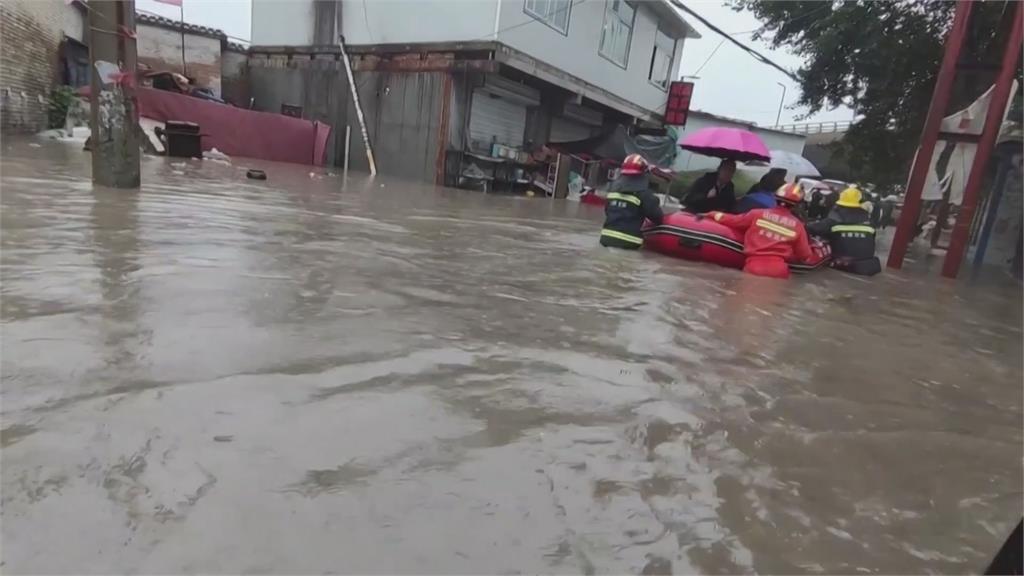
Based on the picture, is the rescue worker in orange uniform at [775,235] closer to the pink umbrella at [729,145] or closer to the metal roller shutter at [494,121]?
the pink umbrella at [729,145]

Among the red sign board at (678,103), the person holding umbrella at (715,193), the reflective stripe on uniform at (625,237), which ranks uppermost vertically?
the red sign board at (678,103)

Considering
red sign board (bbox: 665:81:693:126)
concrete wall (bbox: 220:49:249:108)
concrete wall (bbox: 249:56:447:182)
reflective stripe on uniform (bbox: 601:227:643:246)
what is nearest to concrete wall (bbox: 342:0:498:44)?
concrete wall (bbox: 249:56:447:182)

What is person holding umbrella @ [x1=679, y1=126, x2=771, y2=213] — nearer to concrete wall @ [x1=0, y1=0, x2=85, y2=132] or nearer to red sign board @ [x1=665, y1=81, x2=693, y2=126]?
concrete wall @ [x1=0, y1=0, x2=85, y2=132]

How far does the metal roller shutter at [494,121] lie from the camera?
1548 centimetres

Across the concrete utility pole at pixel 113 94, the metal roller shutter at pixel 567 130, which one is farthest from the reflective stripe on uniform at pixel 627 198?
the metal roller shutter at pixel 567 130

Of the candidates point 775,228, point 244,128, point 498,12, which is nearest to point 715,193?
point 775,228

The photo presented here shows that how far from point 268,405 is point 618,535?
110 cm

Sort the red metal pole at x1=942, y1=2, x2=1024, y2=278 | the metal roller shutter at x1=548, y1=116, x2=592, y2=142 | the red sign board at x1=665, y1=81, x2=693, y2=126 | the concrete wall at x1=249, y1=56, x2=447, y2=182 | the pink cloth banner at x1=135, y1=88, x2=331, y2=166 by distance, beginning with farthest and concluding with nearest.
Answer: the red sign board at x1=665, y1=81, x2=693, y2=126
the metal roller shutter at x1=548, y1=116, x2=592, y2=142
the concrete wall at x1=249, y1=56, x2=447, y2=182
the pink cloth banner at x1=135, y1=88, x2=331, y2=166
the red metal pole at x1=942, y1=2, x2=1024, y2=278

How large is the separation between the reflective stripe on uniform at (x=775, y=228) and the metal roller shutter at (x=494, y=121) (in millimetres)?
10306

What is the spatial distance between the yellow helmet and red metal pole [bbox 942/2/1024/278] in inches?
68.1

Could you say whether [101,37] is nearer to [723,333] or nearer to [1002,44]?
[723,333]

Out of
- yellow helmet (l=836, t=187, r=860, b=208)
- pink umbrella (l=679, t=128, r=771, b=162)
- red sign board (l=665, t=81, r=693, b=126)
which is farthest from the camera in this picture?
red sign board (l=665, t=81, r=693, b=126)

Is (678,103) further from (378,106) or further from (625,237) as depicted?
(625,237)

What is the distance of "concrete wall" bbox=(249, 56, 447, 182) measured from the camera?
14914 mm
